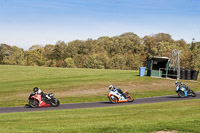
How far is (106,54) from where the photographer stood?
111125mm

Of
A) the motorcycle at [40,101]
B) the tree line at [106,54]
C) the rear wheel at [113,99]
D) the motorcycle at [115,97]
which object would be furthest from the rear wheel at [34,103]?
the tree line at [106,54]

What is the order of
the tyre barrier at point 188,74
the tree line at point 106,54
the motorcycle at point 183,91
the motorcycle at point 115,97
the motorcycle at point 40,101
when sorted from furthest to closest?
the tree line at point 106,54, the tyre barrier at point 188,74, the motorcycle at point 183,91, the motorcycle at point 115,97, the motorcycle at point 40,101

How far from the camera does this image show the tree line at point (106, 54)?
102m

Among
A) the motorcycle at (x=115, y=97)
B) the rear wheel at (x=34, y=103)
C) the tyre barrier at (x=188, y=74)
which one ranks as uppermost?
the tyre barrier at (x=188, y=74)

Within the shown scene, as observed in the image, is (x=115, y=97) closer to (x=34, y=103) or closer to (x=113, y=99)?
(x=113, y=99)

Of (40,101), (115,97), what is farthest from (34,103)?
Result: (115,97)

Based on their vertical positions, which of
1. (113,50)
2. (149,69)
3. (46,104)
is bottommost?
(46,104)

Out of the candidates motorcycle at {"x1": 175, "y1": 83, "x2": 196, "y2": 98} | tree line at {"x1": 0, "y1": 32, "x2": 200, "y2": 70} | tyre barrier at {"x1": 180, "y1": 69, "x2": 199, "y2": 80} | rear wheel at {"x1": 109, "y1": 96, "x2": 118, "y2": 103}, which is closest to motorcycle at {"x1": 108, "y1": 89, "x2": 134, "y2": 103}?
rear wheel at {"x1": 109, "y1": 96, "x2": 118, "y2": 103}

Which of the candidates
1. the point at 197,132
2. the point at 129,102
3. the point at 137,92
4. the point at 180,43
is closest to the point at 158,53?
the point at 180,43

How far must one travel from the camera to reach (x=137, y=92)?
2889cm

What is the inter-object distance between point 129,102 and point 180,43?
103167 mm

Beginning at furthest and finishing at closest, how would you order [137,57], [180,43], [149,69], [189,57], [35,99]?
1. [180,43]
2. [137,57]
3. [189,57]
4. [149,69]
5. [35,99]

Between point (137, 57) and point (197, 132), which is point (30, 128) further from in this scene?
point (137, 57)

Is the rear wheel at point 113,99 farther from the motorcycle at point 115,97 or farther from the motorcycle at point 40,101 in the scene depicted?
the motorcycle at point 40,101
